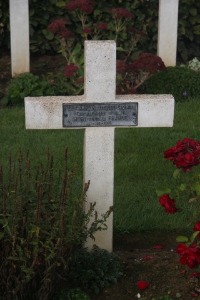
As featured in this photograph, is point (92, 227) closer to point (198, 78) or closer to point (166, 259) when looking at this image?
point (166, 259)

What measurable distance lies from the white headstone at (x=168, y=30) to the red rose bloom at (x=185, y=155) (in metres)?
5.06

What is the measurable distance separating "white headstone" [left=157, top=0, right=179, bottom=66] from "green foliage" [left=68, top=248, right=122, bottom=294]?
5.06 meters

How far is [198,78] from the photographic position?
9.10 m

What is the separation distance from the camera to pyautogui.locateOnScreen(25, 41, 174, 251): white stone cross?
15.7 feet

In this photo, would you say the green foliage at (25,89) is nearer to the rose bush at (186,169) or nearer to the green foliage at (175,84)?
the green foliage at (175,84)

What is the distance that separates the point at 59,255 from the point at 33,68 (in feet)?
18.6

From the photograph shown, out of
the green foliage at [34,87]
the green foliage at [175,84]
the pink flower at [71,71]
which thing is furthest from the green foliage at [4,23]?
the green foliage at [175,84]

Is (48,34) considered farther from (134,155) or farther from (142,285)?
(142,285)

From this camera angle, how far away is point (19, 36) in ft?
30.5

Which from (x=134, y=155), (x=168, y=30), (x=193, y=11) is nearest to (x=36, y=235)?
(x=134, y=155)

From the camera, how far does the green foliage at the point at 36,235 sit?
173 inches

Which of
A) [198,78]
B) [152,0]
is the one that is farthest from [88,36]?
[198,78]

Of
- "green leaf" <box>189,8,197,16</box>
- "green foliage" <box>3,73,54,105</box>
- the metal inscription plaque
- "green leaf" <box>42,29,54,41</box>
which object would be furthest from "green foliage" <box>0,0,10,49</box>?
the metal inscription plaque

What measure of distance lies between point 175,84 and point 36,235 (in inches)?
192
